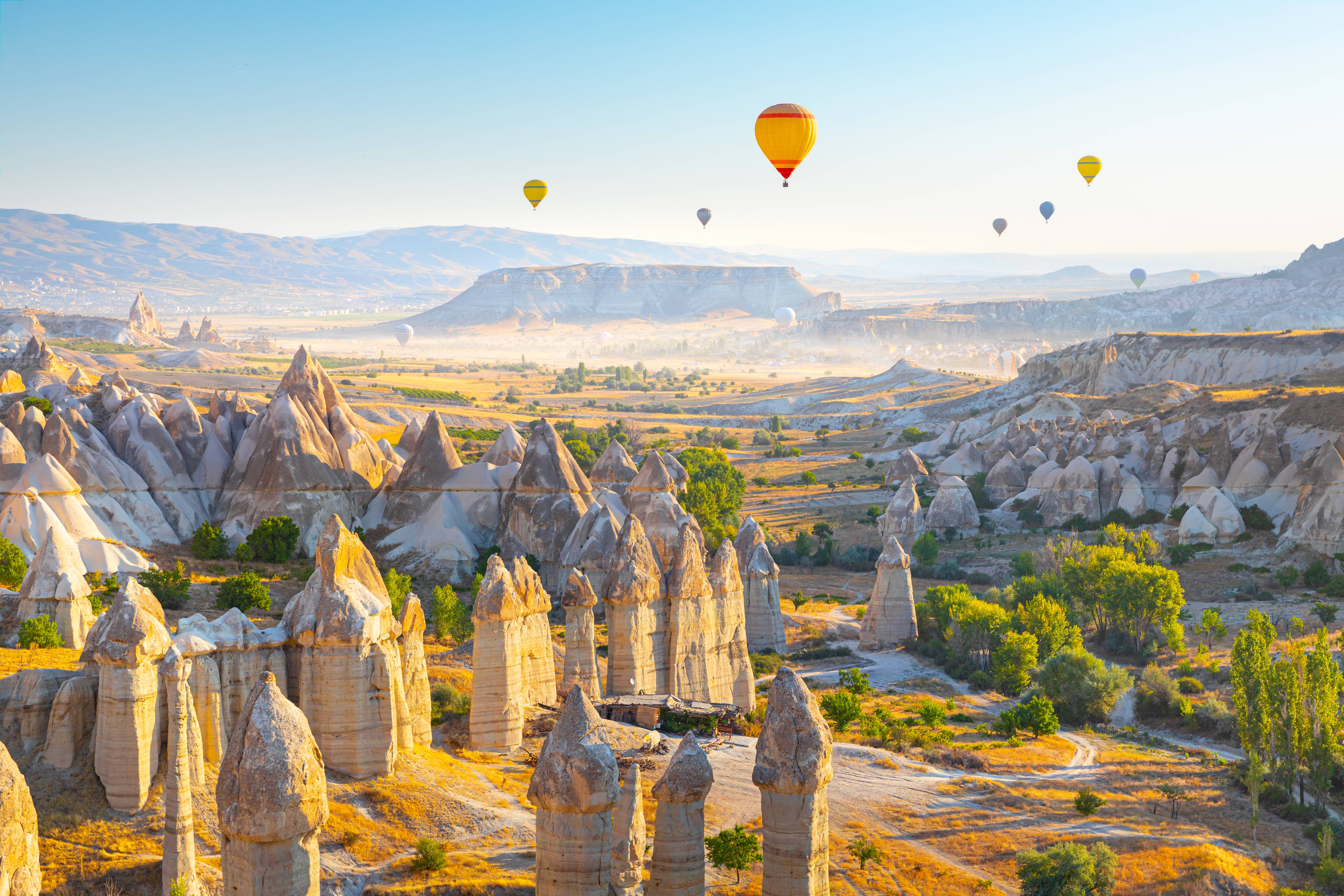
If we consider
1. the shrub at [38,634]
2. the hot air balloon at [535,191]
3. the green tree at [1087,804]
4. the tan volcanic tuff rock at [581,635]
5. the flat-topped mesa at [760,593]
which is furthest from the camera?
the hot air balloon at [535,191]

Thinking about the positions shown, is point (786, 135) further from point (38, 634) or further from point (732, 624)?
point (38, 634)

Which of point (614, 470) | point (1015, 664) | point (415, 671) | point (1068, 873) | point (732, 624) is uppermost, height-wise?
point (614, 470)

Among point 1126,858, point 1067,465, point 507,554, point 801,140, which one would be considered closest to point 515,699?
point 1126,858

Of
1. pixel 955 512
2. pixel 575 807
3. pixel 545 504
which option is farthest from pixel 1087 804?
pixel 955 512

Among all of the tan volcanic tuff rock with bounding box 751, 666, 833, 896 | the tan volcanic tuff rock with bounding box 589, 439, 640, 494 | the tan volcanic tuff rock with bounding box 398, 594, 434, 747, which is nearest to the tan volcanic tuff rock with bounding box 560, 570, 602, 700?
the tan volcanic tuff rock with bounding box 398, 594, 434, 747

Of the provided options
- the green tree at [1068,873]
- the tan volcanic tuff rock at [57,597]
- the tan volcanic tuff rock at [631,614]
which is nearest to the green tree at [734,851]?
the green tree at [1068,873]

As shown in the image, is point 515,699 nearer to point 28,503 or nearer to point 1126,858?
point 1126,858

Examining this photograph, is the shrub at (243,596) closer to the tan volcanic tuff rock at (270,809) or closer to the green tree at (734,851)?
the green tree at (734,851)
